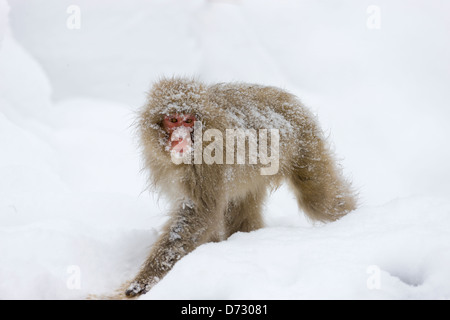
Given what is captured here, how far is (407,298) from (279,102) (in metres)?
1.97

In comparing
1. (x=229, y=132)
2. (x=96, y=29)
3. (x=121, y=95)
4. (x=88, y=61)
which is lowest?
(x=229, y=132)

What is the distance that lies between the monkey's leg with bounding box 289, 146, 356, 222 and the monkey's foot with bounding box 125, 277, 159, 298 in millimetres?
1416

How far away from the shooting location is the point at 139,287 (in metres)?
2.60

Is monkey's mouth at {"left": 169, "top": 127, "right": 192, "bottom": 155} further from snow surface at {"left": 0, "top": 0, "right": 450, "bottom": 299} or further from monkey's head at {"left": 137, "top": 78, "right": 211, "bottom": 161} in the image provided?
snow surface at {"left": 0, "top": 0, "right": 450, "bottom": 299}

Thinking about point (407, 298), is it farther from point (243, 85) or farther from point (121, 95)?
point (121, 95)

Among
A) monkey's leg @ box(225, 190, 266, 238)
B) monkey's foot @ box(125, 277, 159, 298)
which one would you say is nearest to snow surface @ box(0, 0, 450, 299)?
monkey's foot @ box(125, 277, 159, 298)

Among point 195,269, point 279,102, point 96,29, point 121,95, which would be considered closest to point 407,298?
point 195,269

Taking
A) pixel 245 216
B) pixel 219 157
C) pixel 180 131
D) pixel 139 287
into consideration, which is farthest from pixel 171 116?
pixel 245 216

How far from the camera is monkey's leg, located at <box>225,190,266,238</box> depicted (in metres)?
3.75

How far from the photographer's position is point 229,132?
3049mm

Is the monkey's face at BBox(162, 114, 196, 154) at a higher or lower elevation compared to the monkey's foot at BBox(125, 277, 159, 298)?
higher

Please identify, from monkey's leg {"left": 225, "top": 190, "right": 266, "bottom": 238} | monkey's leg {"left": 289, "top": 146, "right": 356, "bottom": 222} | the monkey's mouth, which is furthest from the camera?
monkey's leg {"left": 225, "top": 190, "right": 266, "bottom": 238}

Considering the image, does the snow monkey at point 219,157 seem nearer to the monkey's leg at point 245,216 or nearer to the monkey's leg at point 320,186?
the monkey's leg at point 320,186

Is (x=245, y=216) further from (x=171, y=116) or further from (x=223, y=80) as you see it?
(x=223, y=80)
